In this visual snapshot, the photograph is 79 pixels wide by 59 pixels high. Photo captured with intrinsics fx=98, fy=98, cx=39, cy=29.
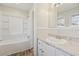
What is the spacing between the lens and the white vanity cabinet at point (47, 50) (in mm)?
1140

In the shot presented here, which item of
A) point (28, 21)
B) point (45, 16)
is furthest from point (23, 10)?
point (45, 16)

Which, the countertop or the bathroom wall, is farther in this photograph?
the bathroom wall

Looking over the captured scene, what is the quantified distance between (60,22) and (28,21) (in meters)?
0.40

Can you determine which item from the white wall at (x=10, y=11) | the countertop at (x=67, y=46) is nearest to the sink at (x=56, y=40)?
the countertop at (x=67, y=46)

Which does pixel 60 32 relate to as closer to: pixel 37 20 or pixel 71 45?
pixel 71 45

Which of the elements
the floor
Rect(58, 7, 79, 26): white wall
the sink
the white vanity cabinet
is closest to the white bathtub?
the floor

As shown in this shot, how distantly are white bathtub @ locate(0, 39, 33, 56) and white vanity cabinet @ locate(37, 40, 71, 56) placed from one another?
145 mm

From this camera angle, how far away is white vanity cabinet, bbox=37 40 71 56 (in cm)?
114

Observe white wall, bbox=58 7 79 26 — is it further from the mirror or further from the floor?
the floor

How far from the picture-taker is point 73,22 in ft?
3.90

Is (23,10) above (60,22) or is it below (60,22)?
above

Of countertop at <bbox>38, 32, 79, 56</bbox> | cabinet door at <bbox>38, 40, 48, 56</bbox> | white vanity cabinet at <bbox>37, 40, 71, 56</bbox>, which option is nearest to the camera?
countertop at <bbox>38, 32, 79, 56</bbox>

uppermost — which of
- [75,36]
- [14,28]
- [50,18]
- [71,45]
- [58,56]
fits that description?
[50,18]

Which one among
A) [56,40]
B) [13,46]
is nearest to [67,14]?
[56,40]
